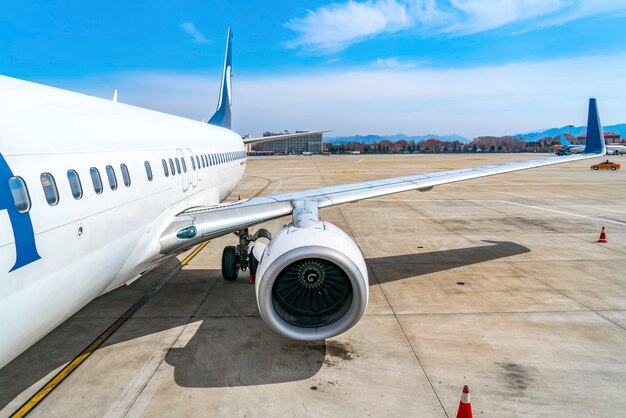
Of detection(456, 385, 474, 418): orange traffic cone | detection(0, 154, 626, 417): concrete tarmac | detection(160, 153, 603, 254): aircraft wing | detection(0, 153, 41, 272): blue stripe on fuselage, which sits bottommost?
detection(0, 154, 626, 417): concrete tarmac

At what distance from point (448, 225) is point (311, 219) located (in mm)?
12331

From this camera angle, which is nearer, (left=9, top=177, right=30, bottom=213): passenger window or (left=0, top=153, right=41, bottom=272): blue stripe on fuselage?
(left=0, top=153, right=41, bottom=272): blue stripe on fuselage

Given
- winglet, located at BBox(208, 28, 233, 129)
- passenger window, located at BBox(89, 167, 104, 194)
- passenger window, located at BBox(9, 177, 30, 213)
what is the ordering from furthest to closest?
winglet, located at BBox(208, 28, 233, 129) → passenger window, located at BBox(89, 167, 104, 194) → passenger window, located at BBox(9, 177, 30, 213)

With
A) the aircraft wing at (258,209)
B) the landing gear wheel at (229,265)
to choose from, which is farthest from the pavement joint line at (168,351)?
the aircraft wing at (258,209)

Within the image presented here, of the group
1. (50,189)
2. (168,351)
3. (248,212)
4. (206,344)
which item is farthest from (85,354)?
(248,212)

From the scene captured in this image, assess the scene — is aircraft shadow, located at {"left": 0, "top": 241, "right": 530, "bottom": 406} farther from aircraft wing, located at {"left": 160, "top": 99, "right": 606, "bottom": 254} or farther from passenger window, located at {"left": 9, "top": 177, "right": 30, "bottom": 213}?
passenger window, located at {"left": 9, "top": 177, "right": 30, "bottom": 213}

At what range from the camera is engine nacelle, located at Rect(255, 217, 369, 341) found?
5.92m

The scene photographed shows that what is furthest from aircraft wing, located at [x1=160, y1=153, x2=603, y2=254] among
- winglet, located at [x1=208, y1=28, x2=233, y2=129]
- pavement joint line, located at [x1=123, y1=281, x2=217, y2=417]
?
winglet, located at [x1=208, y1=28, x2=233, y2=129]

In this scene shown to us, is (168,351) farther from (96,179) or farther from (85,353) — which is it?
(96,179)

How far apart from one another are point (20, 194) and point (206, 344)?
13.5ft

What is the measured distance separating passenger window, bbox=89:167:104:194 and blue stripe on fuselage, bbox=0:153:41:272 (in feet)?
4.93

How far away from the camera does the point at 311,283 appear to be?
6.24 metres

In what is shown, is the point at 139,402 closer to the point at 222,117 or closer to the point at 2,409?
the point at 2,409

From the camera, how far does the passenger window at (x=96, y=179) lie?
577 cm
